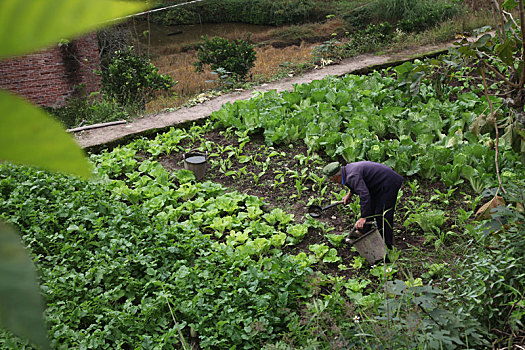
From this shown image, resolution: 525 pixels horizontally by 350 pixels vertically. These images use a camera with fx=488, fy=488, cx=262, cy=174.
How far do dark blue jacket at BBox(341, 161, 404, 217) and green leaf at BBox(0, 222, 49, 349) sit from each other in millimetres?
4593

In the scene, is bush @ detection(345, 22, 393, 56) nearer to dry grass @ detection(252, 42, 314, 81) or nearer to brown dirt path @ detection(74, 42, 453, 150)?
brown dirt path @ detection(74, 42, 453, 150)

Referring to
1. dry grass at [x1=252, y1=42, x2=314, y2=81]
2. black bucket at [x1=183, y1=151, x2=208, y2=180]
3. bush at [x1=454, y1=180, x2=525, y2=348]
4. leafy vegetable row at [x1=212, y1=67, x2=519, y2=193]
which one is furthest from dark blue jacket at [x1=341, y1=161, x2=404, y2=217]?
dry grass at [x1=252, y1=42, x2=314, y2=81]

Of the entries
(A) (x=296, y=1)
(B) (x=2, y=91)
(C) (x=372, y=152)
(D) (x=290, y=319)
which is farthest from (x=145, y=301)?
(A) (x=296, y=1)

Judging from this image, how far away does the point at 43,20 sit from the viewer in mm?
214

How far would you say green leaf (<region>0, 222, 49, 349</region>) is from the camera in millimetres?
174

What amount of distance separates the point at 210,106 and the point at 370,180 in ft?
14.4

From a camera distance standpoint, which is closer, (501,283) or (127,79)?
(501,283)

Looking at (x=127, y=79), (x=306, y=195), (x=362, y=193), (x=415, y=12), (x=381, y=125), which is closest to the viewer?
(x=362, y=193)

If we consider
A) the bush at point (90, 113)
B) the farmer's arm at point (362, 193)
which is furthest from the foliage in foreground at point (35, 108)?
the bush at point (90, 113)

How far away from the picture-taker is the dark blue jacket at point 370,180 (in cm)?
470

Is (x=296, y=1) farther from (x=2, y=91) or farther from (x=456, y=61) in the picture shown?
(x=2, y=91)

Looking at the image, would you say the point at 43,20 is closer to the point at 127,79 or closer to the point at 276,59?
the point at 127,79

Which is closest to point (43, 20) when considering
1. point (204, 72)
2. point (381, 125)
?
point (381, 125)

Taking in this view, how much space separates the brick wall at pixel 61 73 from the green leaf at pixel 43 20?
10006mm
